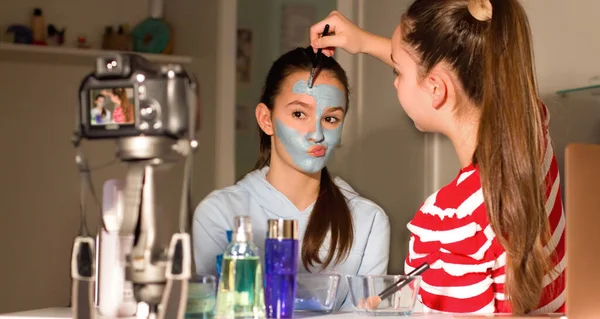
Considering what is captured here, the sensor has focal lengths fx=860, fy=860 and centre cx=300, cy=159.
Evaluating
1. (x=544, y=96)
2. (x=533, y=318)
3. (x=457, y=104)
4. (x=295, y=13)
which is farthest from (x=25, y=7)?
(x=533, y=318)

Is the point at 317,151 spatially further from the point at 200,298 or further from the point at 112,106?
the point at 112,106

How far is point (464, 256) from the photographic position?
3.74 ft

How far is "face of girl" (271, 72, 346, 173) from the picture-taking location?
1.47 meters

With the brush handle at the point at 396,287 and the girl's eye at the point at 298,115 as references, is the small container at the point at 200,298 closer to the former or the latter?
the brush handle at the point at 396,287

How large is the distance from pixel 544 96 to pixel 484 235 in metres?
0.92

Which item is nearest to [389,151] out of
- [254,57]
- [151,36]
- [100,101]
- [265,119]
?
[254,57]

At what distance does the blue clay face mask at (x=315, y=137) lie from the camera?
147 centimetres

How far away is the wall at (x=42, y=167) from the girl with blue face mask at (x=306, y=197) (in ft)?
4.19

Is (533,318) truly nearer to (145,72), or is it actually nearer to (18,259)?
(145,72)

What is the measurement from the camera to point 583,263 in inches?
39.3

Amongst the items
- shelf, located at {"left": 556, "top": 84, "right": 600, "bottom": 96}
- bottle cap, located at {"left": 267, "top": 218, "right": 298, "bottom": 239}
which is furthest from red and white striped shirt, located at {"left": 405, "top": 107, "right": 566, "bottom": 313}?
shelf, located at {"left": 556, "top": 84, "right": 600, "bottom": 96}

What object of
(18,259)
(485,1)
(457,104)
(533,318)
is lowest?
(18,259)

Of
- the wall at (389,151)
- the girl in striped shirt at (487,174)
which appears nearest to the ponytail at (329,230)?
the girl in striped shirt at (487,174)

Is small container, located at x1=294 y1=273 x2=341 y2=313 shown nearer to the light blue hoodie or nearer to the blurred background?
the light blue hoodie
